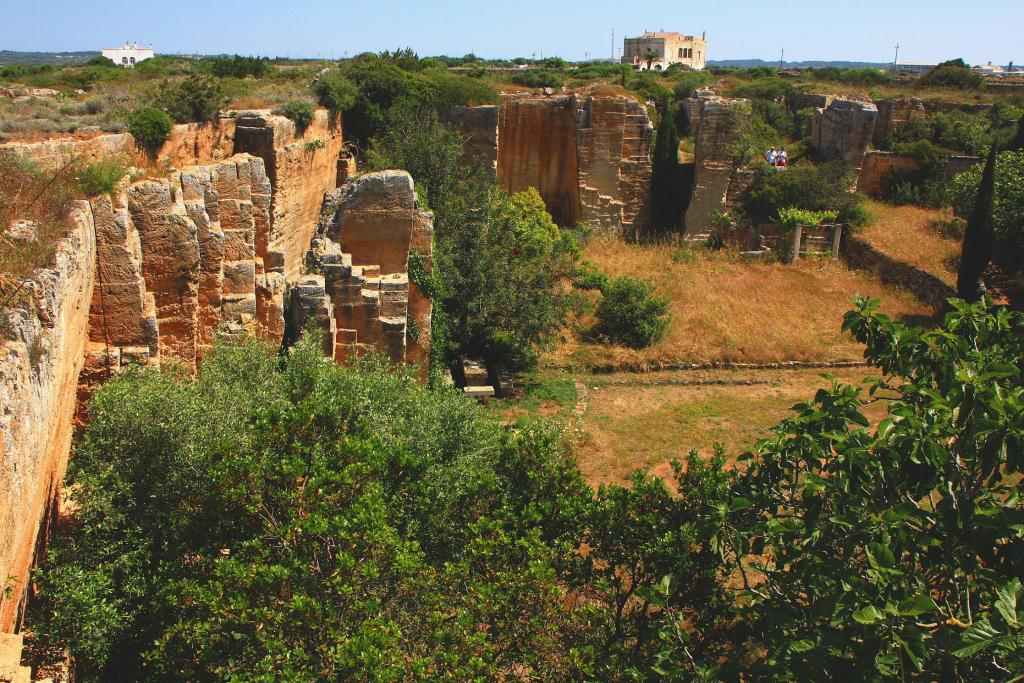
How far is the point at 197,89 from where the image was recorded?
1557 centimetres

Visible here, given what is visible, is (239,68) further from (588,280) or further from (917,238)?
(917,238)

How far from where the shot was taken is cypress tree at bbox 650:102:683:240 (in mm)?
24938

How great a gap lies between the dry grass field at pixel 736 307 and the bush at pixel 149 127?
7.66 metres

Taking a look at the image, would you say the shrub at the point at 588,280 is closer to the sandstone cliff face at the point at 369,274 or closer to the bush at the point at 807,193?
the bush at the point at 807,193

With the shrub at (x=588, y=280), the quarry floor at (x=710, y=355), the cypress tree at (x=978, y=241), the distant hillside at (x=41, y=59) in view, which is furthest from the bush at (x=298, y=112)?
the distant hillside at (x=41, y=59)

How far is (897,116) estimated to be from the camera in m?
29.8

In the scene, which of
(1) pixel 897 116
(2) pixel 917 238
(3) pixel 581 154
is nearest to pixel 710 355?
(2) pixel 917 238

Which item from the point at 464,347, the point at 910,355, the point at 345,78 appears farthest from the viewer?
the point at 345,78

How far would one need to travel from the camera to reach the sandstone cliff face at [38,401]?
15.4 ft

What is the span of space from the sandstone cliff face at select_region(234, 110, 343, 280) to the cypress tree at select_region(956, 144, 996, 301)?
47.1ft

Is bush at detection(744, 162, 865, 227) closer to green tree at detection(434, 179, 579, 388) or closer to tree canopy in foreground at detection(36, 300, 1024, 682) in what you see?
green tree at detection(434, 179, 579, 388)

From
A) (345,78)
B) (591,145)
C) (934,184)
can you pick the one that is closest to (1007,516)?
(345,78)

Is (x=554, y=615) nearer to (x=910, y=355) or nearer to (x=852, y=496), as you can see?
(x=852, y=496)

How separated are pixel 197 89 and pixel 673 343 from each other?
402 inches
